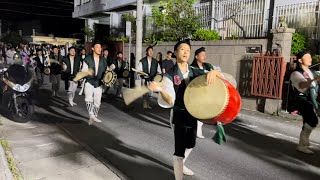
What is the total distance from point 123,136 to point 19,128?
229cm

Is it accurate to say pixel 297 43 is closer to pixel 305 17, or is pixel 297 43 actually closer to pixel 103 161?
pixel 305 17

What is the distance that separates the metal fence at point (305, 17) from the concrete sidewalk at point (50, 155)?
8.25 metres

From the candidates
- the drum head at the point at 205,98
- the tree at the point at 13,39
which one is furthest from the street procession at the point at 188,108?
the tree at the point at 13,39

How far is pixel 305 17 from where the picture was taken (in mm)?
10227

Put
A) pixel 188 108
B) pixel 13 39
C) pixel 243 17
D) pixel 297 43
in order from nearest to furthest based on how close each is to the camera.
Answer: pixel 188 108, pixel 297 43, pixel 243 17, pixel 13 39

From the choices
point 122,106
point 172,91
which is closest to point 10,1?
point 122,106

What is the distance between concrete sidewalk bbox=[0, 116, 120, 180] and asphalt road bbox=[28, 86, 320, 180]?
0.29 meters

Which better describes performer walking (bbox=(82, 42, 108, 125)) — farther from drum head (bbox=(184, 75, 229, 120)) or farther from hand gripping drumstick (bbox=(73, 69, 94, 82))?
drum head (bbox=(184, 75, 229, 120))

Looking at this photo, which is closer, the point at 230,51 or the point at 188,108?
the point at 188,108

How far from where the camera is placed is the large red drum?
3.22 meters

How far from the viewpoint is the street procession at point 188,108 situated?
3.74m

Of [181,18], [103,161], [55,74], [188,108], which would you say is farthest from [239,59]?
[188,108]

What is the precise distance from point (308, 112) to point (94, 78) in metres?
4.48

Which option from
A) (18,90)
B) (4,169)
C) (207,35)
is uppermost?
(207,35)
